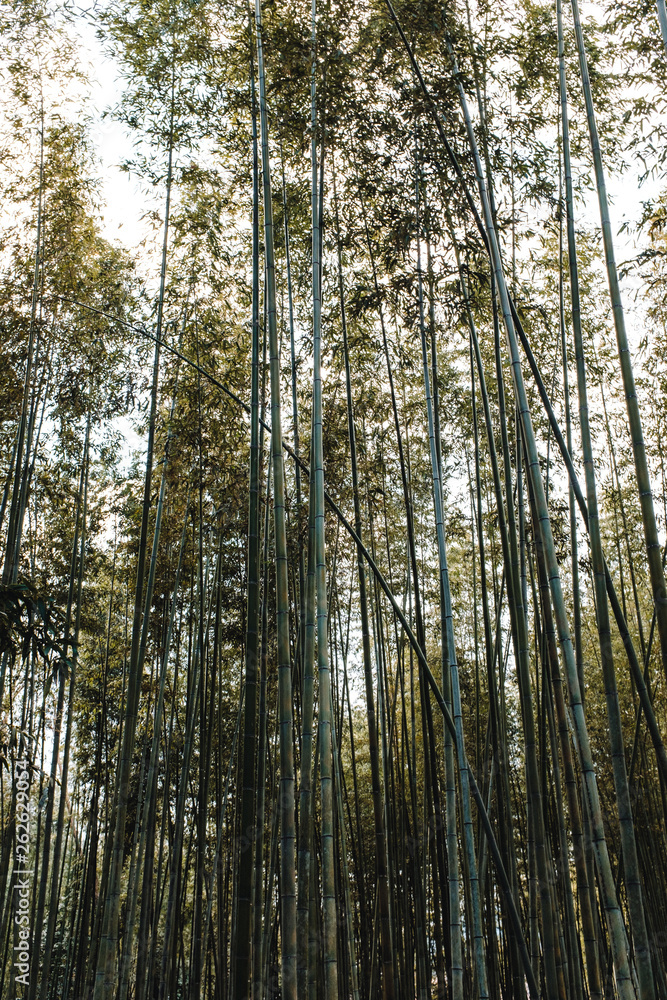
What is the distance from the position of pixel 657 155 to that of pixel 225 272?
290 cm

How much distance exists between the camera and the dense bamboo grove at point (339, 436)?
9.69 ft

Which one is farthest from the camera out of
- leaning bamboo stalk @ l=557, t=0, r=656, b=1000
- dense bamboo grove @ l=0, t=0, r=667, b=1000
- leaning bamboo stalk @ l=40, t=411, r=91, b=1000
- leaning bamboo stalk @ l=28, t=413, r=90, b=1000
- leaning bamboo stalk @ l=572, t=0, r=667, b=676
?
leaning bamboo stalk @ l=40, t=411, r=91, b=1000

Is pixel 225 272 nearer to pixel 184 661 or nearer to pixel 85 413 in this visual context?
pixel 85 413

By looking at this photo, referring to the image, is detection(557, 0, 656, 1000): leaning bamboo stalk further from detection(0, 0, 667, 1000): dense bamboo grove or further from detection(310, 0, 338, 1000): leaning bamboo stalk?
detection(310, 0, 338, 1000): leaning bamboo stalk

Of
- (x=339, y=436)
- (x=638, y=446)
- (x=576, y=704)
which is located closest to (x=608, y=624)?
(x=576, y=704)

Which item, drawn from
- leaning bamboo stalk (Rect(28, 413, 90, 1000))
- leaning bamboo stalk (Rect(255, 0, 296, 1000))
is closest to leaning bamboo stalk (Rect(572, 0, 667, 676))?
leaning bamboo stalk (Rect(255, 0, 296, 1000))

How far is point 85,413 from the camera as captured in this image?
6039mm

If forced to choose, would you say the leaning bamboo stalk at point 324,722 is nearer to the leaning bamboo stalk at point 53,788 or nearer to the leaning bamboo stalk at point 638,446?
the leaning bamboo stalk at point 638,446

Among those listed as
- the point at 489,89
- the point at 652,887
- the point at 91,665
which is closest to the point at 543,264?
the point at 489,89

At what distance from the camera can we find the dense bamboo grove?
2.95 m

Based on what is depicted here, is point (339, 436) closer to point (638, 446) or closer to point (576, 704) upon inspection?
point (638, 446)

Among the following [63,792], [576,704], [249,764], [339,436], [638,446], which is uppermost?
[339,436]

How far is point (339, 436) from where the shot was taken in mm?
5375

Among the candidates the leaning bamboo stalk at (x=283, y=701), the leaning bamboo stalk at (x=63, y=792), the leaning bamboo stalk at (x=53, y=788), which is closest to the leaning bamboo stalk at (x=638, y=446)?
the leaning bamboo stalk at (x=283, y=701)
